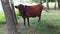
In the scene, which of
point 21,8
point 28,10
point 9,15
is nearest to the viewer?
point 9,15

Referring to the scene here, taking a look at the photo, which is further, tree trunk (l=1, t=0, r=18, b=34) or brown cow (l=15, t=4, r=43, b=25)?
brown cow (l=15, t=4, r=43, b=25)

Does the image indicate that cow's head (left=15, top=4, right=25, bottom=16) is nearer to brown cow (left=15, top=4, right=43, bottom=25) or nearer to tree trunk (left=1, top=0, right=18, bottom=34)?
brown cow (left=15, top=4, right=43, bottom=25)

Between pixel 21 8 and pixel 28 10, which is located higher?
pixel 21 8

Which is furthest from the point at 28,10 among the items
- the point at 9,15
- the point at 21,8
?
the point at 9,15

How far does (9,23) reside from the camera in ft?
22.6

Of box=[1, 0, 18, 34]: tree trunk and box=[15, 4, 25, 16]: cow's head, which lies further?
box=[15, 4, 25, 16]: cow's head

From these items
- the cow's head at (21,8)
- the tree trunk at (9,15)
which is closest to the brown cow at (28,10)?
the cow's head at (21,8)

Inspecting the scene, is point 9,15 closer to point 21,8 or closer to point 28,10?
point 21,8

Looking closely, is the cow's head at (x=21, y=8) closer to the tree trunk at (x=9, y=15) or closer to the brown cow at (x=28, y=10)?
the brown cow at (x=28, y=10)

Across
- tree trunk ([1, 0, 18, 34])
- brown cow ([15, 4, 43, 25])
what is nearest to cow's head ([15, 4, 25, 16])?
brown cow ([15, 4, 43, 25])

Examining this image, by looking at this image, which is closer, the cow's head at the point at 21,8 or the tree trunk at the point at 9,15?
the tree trunk at the point at 9,15

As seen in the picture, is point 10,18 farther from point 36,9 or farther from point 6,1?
point 36,9

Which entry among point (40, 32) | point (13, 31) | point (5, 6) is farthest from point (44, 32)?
point (5, 6)

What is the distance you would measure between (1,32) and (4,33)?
29 centimetres
